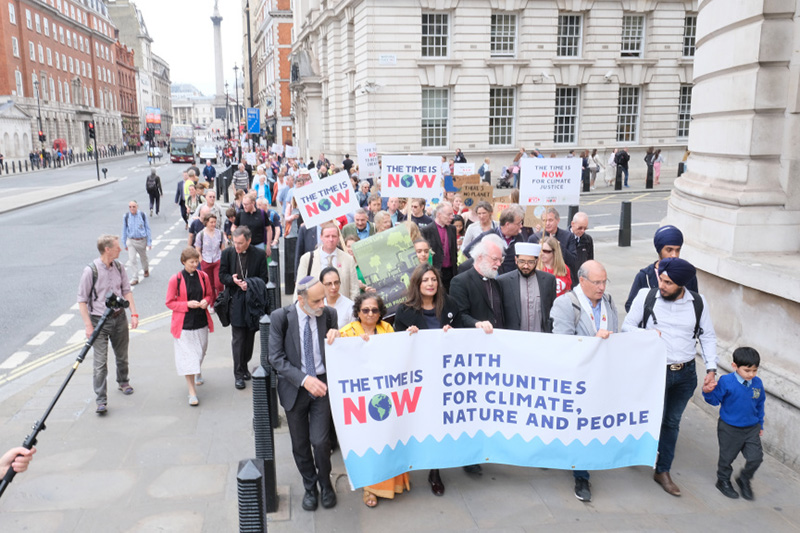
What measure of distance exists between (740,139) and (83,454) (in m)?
7.55

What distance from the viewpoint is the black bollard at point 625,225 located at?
635 inches

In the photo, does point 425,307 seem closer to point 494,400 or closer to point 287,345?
point 494,400

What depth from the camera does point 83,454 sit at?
610 centimetres

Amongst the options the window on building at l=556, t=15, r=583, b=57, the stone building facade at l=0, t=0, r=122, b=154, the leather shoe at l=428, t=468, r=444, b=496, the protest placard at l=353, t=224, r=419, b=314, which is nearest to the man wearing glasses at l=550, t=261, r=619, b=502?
the leather shoe at l=428, t=468, r=444, b=496

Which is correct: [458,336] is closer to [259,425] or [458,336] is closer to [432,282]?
[432,282]

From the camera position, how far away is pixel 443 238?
859 centimetres

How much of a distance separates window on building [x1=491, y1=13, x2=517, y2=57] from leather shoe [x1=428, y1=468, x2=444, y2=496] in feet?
96.8

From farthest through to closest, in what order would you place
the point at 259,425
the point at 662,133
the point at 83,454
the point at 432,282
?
1. the point at 662,133
2. the point at 83,454
3. the point at 432,282
4. the point at 259,425

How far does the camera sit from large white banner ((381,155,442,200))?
991 cm

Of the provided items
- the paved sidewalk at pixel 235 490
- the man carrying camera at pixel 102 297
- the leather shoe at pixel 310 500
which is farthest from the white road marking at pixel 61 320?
the leather shoe at pixel 310 500

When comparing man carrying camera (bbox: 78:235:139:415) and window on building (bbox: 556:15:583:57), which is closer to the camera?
man carrying camera (bbox: 78:235:139:415)

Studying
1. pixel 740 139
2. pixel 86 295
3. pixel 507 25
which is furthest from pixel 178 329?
pixel 507 25

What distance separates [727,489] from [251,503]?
4.03 m

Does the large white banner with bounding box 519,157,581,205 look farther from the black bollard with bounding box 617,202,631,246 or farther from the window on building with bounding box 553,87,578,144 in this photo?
the window on building with bounding box 553,87,578,144
